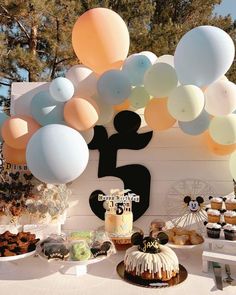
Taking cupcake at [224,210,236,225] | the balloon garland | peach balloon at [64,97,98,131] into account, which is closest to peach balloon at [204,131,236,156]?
the balloon garland

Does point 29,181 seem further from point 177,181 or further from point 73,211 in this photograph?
point 177,181

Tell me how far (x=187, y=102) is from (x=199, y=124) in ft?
0.77

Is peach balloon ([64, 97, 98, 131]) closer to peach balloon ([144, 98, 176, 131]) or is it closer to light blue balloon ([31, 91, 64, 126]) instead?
light blue balloon ([31, 91, 64, 126])

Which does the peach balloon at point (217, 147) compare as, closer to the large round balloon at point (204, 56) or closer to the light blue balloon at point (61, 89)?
the large round balloon at point (204, 56)

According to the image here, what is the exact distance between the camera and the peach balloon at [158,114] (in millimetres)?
1850

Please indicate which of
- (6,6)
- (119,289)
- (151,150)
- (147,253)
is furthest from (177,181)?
(6,6)

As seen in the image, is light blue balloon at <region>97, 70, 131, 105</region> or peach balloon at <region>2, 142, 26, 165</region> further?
peach balloon at <region>2, 142, 26, 165</region>

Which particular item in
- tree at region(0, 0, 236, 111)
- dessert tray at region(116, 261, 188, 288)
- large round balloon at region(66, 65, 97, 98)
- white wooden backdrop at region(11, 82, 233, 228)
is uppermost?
tree at region(0, 0, 236, 111)

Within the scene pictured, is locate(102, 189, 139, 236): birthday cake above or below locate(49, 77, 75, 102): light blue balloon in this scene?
below

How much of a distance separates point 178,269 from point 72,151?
0.74 meters

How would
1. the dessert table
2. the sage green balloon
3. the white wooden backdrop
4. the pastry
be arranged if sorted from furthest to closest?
the white wooden backdrop < the sage green balloon < the pastry < the dessert table

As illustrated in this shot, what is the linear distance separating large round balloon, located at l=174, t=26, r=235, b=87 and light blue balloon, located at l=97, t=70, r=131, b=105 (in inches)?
12.9

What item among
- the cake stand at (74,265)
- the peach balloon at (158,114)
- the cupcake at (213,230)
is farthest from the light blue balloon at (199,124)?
the cake stand at (74,265)

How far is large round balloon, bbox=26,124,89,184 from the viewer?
1.50 meters
